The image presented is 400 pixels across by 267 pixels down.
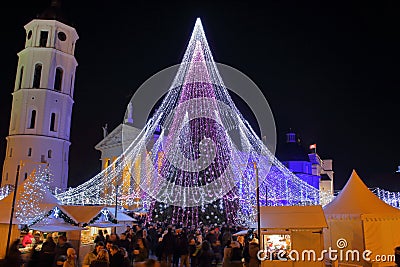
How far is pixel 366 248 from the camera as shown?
13.1 metres

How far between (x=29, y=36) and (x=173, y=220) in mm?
30100

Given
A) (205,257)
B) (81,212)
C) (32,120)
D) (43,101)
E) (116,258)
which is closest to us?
→ (116,258)

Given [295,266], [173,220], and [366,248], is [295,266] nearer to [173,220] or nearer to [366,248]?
[366,248]

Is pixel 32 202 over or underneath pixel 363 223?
over

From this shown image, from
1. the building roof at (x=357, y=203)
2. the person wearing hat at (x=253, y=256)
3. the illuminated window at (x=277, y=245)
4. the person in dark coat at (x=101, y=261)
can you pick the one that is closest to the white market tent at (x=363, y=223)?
the building roof at (x=357, y=203)

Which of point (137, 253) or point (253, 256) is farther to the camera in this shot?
point (253, 256)

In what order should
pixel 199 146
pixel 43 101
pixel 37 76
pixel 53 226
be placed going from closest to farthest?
pixel 53 226
pixel 199 146
pixel 43 101
pixel 37 76

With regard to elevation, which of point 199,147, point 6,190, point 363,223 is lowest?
point 363,223

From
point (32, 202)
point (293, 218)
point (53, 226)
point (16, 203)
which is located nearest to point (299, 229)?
point (293, 218)

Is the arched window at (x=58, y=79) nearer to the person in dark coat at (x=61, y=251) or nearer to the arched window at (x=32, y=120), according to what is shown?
the arched window at (x=32, y=120)

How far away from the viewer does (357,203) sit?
13938mm

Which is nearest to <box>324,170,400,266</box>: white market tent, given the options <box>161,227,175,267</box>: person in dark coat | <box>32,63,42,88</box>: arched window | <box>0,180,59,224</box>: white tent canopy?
<box>161,227,175,267</box>: person in dark coat

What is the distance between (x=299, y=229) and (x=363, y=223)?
2565 millimetres

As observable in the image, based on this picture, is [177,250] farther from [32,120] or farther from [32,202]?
[32,120]
